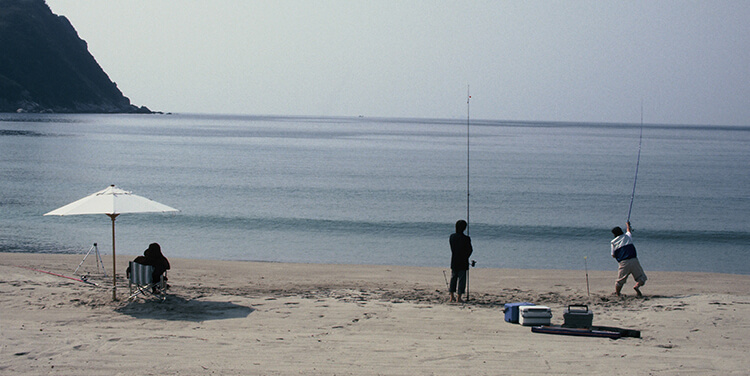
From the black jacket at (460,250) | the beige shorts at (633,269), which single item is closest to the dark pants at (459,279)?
the black jacket at (460,250)

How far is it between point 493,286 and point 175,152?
56.7m

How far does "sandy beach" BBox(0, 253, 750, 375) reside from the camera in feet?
22.8

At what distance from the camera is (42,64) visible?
13950 centimetres

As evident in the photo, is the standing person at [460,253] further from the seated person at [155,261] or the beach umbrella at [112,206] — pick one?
the seated person at [155,261]

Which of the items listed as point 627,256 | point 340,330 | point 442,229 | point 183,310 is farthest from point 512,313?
point 442,229

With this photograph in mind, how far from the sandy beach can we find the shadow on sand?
1.1 inches

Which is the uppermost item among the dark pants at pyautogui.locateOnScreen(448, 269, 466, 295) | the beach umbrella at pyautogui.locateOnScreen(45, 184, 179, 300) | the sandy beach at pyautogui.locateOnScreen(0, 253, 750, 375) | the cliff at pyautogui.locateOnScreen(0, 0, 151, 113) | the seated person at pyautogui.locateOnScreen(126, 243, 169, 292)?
the cliff at pyautogui.locateOnScreen(0, 0, 151, 113)

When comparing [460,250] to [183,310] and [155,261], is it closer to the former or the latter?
[183,310]

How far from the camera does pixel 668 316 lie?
9.54m

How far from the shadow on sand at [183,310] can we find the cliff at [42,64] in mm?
147963

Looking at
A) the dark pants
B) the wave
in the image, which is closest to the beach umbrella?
the dark pants

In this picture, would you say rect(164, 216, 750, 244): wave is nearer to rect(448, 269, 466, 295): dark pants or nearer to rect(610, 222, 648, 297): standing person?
rect(610, 222, 648, 297): standing person

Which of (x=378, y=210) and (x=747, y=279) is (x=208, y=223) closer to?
(x=378, y=210)

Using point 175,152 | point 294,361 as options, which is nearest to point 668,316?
point 294,361
